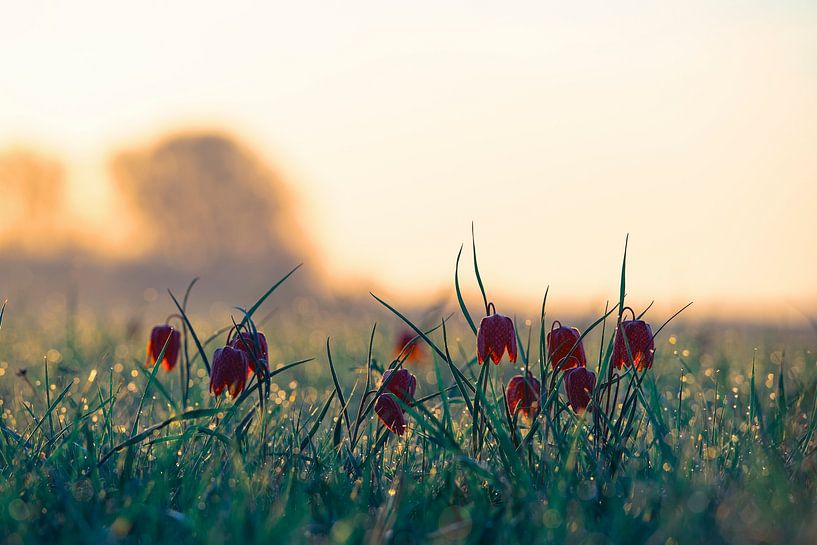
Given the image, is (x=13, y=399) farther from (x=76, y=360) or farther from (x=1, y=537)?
(x=1, y=537)

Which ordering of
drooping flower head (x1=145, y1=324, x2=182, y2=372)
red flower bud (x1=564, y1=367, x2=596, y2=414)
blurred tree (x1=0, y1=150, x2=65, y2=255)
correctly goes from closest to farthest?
red flower bud (x1=564, y1=367, x2=596, y2=414) → drooping flower head (x1=145, y1=324, x2=182, y2=372) → blurred tree (x1=0, y1=150, x2=65, y2=255)

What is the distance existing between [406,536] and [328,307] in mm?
9042

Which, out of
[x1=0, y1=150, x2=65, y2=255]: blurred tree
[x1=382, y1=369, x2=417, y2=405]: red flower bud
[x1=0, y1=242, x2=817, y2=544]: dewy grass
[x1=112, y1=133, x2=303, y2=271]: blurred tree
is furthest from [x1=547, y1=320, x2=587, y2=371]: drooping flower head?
[x1=112, y1=133, x2=303, y2=271]: blurred tree

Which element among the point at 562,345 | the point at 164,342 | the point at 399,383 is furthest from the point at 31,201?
the point at 562,345

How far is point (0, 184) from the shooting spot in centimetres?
2128

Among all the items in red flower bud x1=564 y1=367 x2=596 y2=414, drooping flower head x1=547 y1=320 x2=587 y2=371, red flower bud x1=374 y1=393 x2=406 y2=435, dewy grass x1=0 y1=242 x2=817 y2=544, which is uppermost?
drooping flower head x1=547 y1=320 x2=587 y2=371

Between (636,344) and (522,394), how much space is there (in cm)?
29

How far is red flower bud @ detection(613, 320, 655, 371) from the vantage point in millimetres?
2096

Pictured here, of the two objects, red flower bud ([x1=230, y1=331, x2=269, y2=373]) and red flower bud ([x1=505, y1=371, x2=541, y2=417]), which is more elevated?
red flower bud ([x1=230, y1=331, x2=269, y2=373])

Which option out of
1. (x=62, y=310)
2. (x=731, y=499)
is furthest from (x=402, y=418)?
(x=62, y=310)

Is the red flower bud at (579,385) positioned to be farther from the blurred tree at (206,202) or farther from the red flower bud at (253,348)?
the blurred tree at (206,202)

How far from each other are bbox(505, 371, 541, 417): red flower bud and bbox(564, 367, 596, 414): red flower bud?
0.09 meters

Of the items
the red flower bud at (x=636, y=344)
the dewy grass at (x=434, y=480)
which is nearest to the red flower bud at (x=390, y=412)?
the dewy grass at (x=434, y=480)

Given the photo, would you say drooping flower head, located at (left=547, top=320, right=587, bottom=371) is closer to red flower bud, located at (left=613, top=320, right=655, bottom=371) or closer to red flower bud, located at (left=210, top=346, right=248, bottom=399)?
red flower bud, located at (left=613, top=320, right=655, bottom=371)
